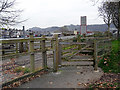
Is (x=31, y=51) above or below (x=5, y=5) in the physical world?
below

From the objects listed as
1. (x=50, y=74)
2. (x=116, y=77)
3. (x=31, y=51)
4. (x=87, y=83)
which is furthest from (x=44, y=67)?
(x=116, y=77)

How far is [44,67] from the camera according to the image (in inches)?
230

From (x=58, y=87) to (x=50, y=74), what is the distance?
1.33 m

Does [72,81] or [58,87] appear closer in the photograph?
[58,87]

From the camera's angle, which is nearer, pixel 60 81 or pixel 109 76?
pixel 60 81

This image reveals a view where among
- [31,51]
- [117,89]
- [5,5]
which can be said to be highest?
[5,5]

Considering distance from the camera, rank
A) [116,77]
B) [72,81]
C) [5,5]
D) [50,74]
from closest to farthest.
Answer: [72,81]
[116,77]
[50,74]
[5,5]

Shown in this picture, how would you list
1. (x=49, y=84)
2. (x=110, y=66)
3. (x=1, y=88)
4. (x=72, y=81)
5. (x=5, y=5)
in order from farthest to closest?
1. (x=5, y=5)
2. (x=110, y=66)
3. (x=72, y=81)
4. (x=49, y=84)
5. (x=1, y=88)

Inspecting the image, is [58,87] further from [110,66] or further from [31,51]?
[110,66]

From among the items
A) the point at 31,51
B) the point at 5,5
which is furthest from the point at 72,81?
the point at 5,5

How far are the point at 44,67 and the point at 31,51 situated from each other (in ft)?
3.91

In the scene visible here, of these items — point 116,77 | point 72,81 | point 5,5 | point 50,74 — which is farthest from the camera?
point 5,5

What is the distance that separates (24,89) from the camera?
398cm

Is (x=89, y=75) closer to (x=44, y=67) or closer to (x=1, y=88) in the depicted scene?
(x=44, y=67)
